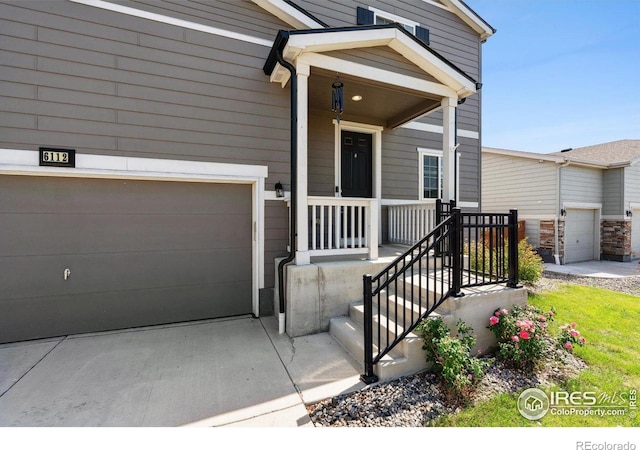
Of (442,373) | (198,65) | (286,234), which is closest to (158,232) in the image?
(286,234)

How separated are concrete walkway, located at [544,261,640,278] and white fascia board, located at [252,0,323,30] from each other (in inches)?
376

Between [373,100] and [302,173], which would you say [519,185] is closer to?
[373,100]

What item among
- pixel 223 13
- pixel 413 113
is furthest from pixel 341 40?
pixel 413 113

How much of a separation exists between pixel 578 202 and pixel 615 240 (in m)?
2.21

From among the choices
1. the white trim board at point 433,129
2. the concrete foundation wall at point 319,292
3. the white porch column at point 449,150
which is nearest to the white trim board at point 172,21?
the white porch column at point 449,150

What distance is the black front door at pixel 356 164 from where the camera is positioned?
5754mm

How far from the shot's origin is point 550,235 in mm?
9906

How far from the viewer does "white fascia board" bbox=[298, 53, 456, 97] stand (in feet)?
12.3

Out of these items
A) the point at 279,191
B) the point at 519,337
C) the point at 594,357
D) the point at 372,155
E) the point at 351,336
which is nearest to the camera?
the point at 519,337

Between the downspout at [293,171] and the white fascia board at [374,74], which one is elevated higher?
the white fascia board at [374,74]

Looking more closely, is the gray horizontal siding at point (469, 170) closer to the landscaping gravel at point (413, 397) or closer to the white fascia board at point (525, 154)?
the landscaping gravel at point (413, 397)

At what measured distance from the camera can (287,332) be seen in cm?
371

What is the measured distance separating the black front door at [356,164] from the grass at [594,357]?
3.73 metres

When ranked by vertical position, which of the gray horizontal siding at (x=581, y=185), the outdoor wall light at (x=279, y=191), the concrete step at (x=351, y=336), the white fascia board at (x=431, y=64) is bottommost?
the concrete step at (x=351, y=336)
